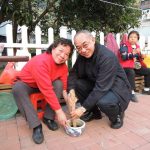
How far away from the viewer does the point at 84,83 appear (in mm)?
3174

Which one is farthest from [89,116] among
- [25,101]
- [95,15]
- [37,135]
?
[95,15]

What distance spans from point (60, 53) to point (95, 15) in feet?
16.2

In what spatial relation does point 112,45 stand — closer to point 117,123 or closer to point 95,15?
point 117,123

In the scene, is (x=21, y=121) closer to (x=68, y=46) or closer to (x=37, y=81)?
(x=37, y=81)

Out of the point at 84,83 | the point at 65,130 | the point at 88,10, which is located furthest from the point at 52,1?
the point at 65,130

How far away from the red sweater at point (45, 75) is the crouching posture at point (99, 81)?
0.71 ft

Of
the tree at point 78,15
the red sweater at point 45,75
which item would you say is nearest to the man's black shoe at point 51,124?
the red sweater at point 45,75

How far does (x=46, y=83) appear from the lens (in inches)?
103

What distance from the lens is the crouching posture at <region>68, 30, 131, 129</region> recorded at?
2.71 metres

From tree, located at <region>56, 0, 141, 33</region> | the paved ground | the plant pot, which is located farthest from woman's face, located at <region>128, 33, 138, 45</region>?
tree, located at <region>56, 0, 141, 33</region>

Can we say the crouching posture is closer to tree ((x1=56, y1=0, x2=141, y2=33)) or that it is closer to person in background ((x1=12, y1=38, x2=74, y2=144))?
person in background ((x1=12, y1=38, x2=74, y2=144))

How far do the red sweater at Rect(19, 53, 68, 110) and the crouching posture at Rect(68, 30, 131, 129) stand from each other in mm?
218

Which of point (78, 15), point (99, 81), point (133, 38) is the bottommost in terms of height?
point (99, 81)

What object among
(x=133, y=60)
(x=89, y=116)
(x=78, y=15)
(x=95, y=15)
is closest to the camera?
(x=89, y=116)
